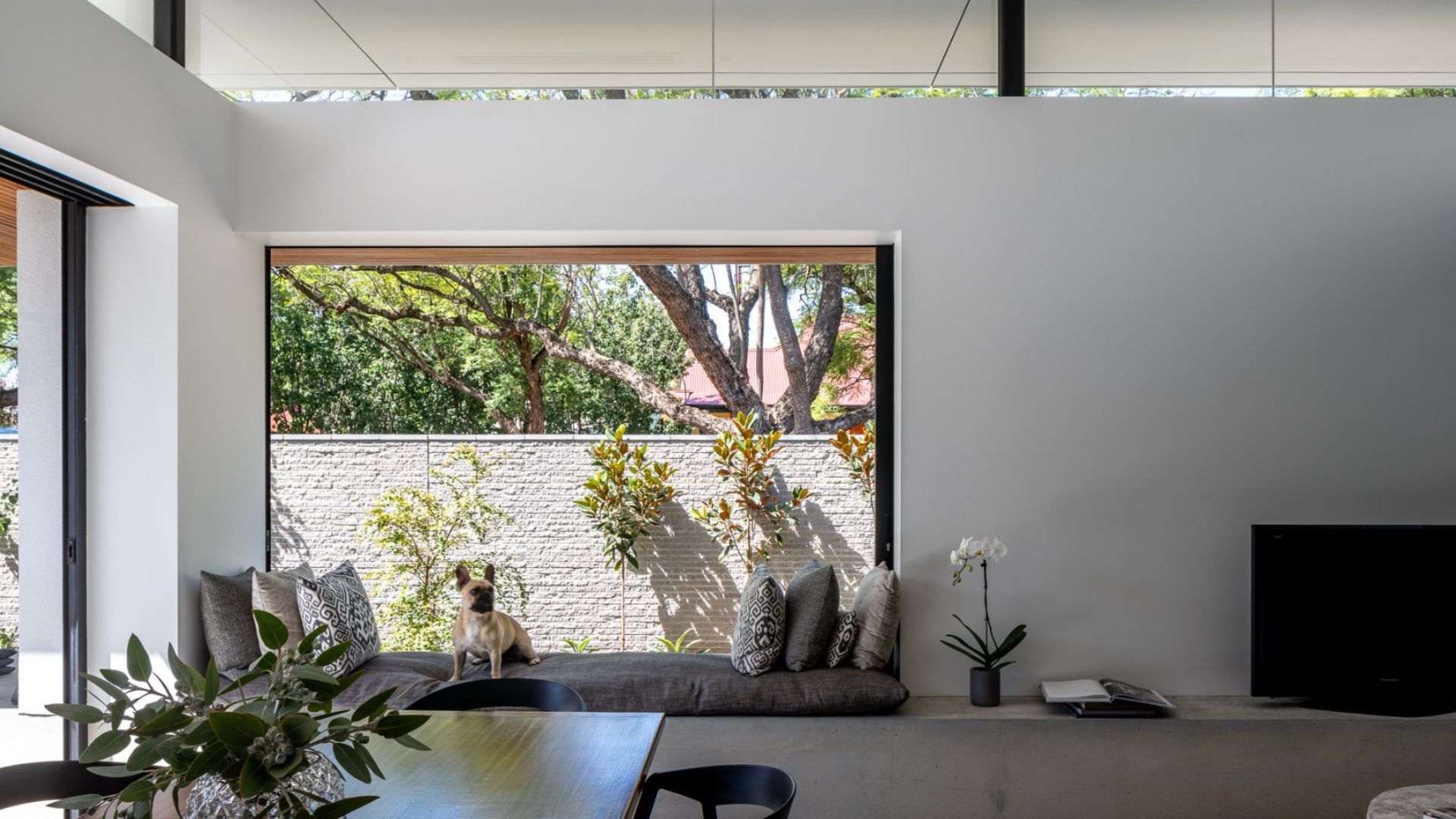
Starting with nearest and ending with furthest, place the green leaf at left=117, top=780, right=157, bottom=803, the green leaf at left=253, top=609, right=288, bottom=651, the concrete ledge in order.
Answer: the green leaf at left=117, top=780, right=157, bottom=803 → the green leaf at left=253, top=609, right=288, bottom=651 → the concrete ledge

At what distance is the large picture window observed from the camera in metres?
4.89

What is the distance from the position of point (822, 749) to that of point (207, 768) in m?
2.20

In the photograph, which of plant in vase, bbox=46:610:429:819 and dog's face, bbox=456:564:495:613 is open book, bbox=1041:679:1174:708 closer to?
dog's face, bbox=456:564:495:613

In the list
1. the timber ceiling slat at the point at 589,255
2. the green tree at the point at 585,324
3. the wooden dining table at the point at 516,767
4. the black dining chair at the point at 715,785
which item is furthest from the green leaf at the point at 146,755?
the green tree at the point at 585,324

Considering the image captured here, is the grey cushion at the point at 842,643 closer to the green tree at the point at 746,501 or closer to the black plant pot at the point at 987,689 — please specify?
the black plant pot at the point at 987,689

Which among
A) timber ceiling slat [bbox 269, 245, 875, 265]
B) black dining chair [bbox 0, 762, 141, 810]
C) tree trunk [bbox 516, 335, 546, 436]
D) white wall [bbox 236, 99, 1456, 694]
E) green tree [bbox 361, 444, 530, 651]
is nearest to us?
black dining chair [bbox 0, 762, 141, 810]

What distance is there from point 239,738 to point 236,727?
0.02 metres

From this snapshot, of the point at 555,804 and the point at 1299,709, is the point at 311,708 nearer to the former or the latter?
the point at 555,804

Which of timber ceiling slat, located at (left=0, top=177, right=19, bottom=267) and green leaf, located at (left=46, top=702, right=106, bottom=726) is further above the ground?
timber ceiling slat, located at (left=0, top=177, right=19, bottom=267)

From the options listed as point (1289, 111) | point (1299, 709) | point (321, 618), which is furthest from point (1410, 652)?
point (321, 618)

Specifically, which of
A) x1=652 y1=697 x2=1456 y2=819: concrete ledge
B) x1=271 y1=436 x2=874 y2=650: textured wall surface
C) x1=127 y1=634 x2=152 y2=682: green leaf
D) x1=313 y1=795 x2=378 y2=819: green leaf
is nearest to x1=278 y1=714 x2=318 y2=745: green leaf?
x1=313 y1=795 x2=378 y2=819: green leaf

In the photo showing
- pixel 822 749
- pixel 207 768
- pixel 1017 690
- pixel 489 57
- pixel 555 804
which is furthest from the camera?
pixel 489 57

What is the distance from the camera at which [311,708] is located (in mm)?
1449

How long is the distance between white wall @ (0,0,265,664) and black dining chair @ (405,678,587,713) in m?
1.13
